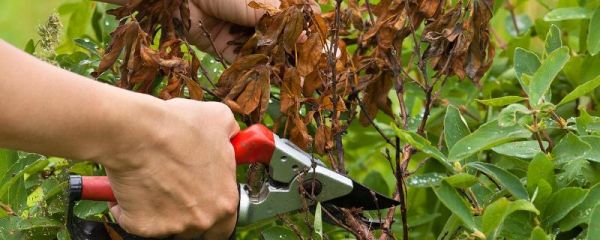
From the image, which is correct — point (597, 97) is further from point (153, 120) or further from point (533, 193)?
point (153, 120)

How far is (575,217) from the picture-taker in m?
1.71

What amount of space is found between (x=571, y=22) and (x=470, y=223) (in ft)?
3.47

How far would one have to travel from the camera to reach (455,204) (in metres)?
1.66

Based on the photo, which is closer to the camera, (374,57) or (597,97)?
(374,57)

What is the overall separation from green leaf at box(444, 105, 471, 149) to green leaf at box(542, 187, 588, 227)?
0.19 meters

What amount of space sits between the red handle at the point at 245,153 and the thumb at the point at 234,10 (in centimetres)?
33

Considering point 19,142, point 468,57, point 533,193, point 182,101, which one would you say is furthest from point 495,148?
point 19,142

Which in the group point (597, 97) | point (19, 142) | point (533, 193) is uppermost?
point (19, 142)

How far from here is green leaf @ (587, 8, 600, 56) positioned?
2070 mm

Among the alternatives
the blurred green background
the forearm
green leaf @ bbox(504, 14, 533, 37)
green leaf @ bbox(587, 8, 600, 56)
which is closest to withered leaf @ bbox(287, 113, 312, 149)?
the forearm

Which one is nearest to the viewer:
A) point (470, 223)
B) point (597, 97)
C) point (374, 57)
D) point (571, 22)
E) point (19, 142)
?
point (19, 142)

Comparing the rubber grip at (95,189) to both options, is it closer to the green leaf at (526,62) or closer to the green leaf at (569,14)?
the green leaf at (526,62)

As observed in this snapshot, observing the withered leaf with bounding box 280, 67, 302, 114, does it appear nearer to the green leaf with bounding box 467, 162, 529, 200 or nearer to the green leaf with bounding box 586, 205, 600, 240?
the green leaf with bounding box 467, 162, 529, 200

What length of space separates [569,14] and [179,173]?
93 centimetres
